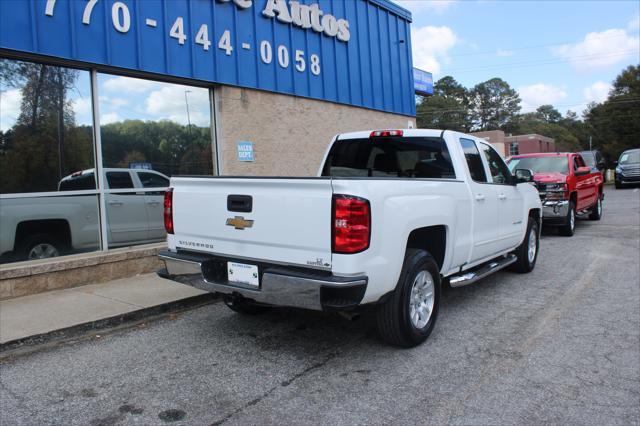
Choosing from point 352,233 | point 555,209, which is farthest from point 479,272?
point 555,209

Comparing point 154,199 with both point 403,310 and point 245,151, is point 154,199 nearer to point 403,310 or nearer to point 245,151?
point 245,151

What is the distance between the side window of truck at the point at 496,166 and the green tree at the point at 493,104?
111084 mm

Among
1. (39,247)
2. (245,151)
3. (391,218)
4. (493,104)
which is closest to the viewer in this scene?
(391,218)

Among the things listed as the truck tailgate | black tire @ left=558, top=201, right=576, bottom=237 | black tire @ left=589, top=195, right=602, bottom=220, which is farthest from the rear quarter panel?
black tire @ left=589, top=195, right=602, bottom=220

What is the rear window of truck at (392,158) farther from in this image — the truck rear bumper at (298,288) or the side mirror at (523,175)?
the truck rear bumper at (298,288)

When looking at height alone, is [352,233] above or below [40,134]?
below

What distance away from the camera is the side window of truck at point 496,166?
6.02 meters

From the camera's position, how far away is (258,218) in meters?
3.83

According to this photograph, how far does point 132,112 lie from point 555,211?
8584mm

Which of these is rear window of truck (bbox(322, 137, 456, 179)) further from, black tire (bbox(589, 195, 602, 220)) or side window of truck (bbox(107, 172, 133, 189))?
black tire (bbox(589, 195, 602, 220))

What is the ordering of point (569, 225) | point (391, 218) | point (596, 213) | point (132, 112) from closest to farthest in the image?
point (391, 218)
point (132, 112)
point (569, 225)
point (596, 213)

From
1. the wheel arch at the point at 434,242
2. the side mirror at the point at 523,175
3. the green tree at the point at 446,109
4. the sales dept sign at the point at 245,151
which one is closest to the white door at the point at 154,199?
the sales dept sign at the point at 245,151

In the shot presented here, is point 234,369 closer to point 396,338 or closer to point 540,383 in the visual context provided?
point 396,338

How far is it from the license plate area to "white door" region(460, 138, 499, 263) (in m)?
2.53
